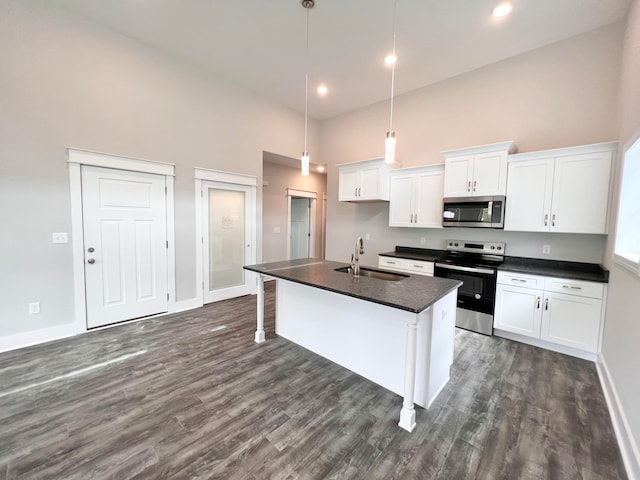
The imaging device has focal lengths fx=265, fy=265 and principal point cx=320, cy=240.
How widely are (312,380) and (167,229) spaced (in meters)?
2.97

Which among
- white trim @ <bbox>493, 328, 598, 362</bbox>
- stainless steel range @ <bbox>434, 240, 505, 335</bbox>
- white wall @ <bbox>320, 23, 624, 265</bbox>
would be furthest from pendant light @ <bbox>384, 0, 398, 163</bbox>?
white trim @ <bbox>493, 328, 598, 362</bbox>

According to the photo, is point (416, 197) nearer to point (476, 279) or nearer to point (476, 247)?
point (476, 247)

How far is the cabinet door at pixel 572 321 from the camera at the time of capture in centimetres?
269

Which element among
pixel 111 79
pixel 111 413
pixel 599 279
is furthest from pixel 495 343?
pixel 111 79

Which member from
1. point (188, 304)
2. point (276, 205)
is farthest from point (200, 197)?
point (276, 205)

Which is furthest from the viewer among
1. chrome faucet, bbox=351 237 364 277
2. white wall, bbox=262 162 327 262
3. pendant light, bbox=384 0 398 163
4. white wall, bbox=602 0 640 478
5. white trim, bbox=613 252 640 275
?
white wall, bbox=262 162 327 262

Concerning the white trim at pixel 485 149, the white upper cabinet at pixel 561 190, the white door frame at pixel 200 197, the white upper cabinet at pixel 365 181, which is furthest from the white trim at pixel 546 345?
the white door frame at pixel 200 197

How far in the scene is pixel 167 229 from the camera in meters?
3.86

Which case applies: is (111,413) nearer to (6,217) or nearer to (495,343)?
(6,217)

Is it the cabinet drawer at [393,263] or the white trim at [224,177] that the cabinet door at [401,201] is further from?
the white trim at [224,177]

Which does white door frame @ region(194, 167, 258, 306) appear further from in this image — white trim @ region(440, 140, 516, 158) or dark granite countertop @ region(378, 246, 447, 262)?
white trim @ region(440, 140, 516, 158)

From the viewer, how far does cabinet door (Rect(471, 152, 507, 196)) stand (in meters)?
3.32

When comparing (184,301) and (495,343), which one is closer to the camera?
(495,343)

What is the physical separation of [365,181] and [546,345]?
10.8ft
